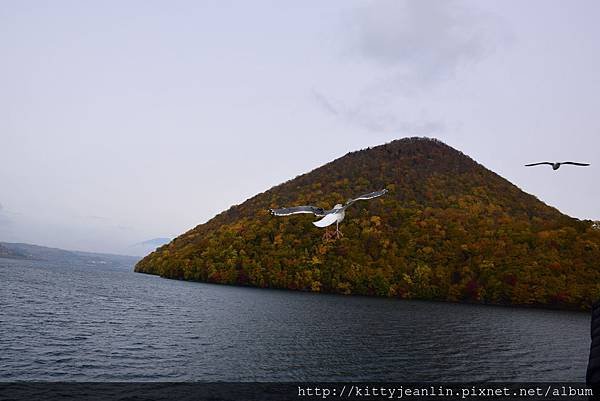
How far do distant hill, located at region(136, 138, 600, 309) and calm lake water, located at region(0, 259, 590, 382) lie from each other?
41591 millimetres

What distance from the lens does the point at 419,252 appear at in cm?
12200

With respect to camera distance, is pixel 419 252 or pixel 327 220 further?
pixel 419 252

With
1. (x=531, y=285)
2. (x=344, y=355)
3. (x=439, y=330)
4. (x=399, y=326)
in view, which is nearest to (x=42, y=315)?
(x=344, y=355)

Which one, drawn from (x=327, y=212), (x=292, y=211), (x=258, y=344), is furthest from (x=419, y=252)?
(x=292, y=211)

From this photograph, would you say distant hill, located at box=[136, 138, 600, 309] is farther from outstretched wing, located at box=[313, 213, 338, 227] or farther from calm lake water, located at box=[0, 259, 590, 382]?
outstretched wing, located at box=[313, 213, 338, 227]

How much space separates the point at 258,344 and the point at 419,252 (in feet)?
297

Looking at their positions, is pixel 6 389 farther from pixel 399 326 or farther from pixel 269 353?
pixel 399 326

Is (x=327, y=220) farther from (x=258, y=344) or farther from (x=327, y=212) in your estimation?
(x=258, y=344)

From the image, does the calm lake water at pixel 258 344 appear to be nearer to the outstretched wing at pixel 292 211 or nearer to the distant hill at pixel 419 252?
the outstretched wing at pixel 292 211

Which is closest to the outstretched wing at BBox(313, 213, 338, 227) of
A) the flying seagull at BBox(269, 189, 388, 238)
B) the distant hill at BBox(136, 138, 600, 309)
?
the flying seagull at BBox(269, 189, 388, 238)

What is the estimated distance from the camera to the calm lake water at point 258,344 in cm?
2978

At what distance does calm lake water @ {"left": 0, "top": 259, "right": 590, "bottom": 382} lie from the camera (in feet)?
97.7

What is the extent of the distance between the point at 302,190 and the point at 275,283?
63365 millimetres

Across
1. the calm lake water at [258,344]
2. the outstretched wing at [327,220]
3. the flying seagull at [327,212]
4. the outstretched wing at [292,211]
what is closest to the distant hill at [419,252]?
the calm lake water at [258,344]
